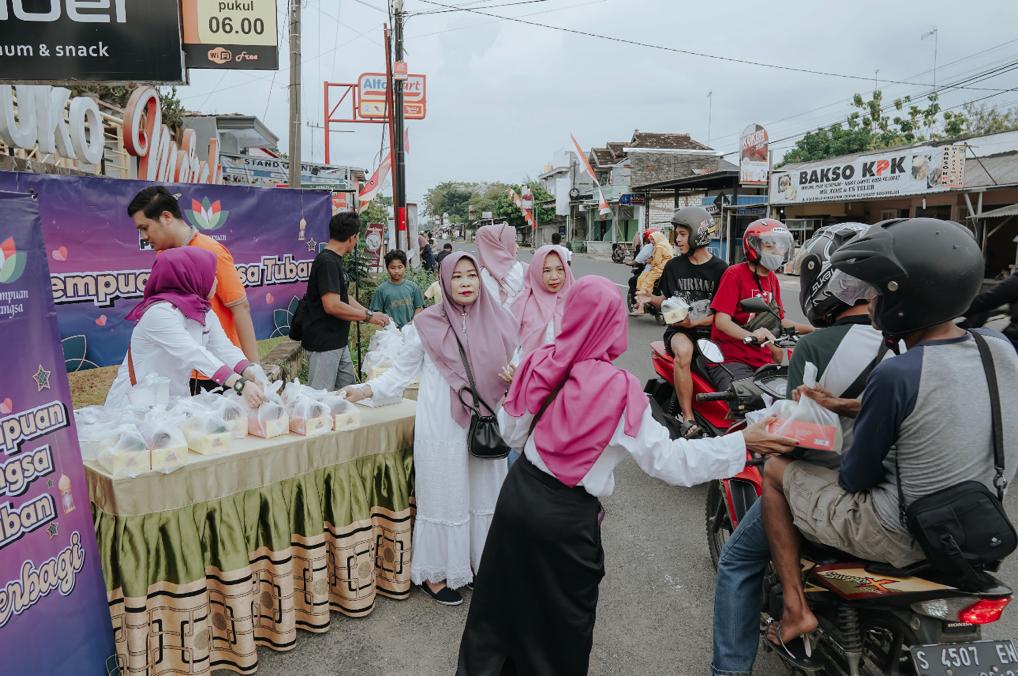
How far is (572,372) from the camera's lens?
7.48 feet

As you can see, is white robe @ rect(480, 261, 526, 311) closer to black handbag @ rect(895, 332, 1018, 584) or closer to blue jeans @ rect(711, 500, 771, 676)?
blue jeans @ rect(711, 500, 771, 676)

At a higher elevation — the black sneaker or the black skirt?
the black skirt

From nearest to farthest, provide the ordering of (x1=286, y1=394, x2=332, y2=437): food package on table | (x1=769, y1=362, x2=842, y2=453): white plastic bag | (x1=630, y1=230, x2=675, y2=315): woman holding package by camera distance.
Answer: (x1=769, y1=362, x2=842, y2=453): white plastic bag < (x1=286, y1=394, x2=332, y2=437): food package on table < (x1=630, y1=230, x2=675, y2=315): woman holding package

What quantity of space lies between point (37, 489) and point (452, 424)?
5.68 ft

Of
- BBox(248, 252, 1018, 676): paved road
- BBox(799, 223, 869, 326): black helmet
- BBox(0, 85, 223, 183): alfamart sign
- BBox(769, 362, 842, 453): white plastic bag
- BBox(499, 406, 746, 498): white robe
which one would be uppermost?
BBox(0, 85, 223, 183): alfamart sign

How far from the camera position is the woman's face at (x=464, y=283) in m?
3.47

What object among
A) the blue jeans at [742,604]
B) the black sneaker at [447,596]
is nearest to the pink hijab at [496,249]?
the black sneaker at [447,596]

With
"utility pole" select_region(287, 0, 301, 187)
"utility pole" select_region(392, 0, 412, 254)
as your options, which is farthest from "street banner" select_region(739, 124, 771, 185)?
"utility pole" select_region(287, 0, 301, 187)

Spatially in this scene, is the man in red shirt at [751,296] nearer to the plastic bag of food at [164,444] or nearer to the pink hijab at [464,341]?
the pink hijab at [464,341]

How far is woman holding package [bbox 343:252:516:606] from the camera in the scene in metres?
3.38

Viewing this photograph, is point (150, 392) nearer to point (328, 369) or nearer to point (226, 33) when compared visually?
point (328, 369)

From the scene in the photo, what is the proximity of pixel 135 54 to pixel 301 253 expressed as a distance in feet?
9.97

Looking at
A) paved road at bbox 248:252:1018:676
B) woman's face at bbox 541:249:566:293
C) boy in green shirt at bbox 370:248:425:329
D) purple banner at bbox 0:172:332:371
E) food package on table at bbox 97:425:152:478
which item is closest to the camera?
food package on table at bbox 97:425:152:478

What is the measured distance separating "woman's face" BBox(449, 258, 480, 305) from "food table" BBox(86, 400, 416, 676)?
679 millimetres
